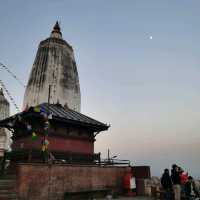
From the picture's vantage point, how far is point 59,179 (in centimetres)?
1370

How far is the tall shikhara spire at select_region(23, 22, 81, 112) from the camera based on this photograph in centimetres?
3669

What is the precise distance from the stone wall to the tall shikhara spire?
22001 mm

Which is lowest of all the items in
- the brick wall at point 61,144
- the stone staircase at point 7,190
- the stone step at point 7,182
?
the stone staircase at point 7,190

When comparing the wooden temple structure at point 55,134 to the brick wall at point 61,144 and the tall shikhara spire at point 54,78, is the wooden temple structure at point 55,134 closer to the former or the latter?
the brick wall at point 61,144

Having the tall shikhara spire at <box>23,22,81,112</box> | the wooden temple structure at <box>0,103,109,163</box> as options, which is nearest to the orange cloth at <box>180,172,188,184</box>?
the wooden temple structure at <box>0,103,109,163</box>

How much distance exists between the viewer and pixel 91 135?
73.3 ft

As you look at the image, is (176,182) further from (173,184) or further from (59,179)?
(59,179)

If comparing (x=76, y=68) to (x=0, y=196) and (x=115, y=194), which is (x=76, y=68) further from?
(x=0, y=196)

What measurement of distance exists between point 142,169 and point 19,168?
928cm

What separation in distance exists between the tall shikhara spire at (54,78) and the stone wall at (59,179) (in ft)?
72.2

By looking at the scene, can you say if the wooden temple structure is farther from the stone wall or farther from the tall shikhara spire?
the tall shikhara spire

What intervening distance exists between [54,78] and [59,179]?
85.4 ft

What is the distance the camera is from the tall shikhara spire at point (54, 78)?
120 feet

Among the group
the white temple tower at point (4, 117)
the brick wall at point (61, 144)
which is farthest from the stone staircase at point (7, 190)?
the white temple tower at point (4, 117)
